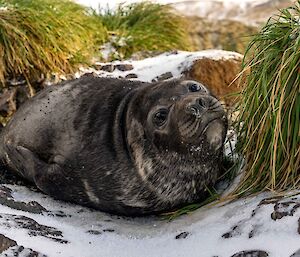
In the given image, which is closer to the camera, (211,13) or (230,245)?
(230,245)

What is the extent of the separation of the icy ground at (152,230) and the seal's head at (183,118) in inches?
14.1

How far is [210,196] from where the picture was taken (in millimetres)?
3627

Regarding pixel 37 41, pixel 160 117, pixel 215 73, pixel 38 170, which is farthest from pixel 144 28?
pixel 160 117

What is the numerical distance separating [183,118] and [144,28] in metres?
4.68

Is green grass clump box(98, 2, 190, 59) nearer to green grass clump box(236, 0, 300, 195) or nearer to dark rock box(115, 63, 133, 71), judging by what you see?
dark rock box(115, 63, 133, 71)

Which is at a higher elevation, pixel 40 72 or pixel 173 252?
pixel 40 72

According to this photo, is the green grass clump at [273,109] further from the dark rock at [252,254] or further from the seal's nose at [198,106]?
the dark rock at [252,254]

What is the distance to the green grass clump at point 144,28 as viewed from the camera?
7.36 metres

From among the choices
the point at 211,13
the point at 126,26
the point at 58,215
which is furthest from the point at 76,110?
the point at 211,13

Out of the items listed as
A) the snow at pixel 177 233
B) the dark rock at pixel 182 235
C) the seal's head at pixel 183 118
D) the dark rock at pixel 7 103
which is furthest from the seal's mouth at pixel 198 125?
the dark rock at pixel 7 103

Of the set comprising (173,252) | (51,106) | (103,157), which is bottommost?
(173,252)

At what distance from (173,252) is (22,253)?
0.65 m

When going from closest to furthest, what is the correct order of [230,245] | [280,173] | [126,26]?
[230,245] < [280,173] < [126,26]

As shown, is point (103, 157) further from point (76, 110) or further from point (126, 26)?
point (126, 26)
